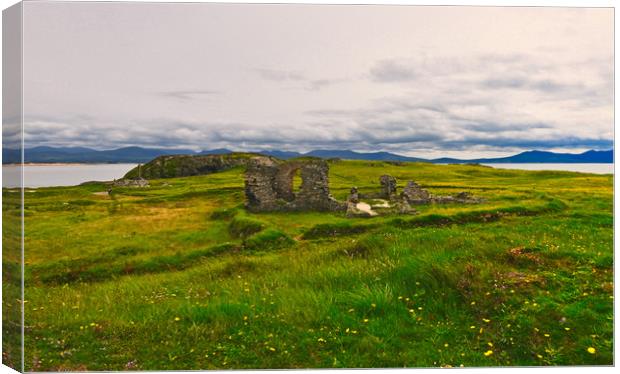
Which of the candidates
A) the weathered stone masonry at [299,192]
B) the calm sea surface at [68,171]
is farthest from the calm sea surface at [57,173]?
the weathered stone masonry at [299,192]

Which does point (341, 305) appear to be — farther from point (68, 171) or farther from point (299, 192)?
point (299, 192)

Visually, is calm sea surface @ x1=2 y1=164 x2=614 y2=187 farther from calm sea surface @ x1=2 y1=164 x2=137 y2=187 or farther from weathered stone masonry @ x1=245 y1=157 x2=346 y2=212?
weathered stone masonry @ x1=245 y1=157 x2=346 y2=212

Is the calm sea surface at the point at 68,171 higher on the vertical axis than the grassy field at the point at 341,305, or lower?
higher

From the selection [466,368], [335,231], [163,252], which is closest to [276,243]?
[335,231]

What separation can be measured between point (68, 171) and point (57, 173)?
1478mm

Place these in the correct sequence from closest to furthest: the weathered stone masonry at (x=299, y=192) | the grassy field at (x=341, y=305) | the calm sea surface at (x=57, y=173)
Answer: the grassy field at (x=341, y=305) → the calm sea surface at (x=57, y=173) → the weathered stone masonry at (x=299, y=192)

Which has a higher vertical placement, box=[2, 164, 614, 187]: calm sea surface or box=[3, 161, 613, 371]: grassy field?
box=[2, 164, 614, 187]: calm sea surface

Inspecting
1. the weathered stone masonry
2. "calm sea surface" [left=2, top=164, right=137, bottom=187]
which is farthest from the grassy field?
Answer: the weathered stone masonry

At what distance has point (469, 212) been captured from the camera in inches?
701

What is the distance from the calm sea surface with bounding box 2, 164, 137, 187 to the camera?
28.0 ft

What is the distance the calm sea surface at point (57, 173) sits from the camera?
852cm

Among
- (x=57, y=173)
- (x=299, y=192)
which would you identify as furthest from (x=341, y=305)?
(x=299, y=192)

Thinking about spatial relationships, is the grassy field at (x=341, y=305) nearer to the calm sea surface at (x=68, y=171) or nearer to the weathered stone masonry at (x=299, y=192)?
the calm sea surface at (x=68, y=171)

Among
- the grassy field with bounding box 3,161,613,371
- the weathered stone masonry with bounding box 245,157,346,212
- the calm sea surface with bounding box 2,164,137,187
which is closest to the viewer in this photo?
the grassy field with bounding box 3,161,613,371
